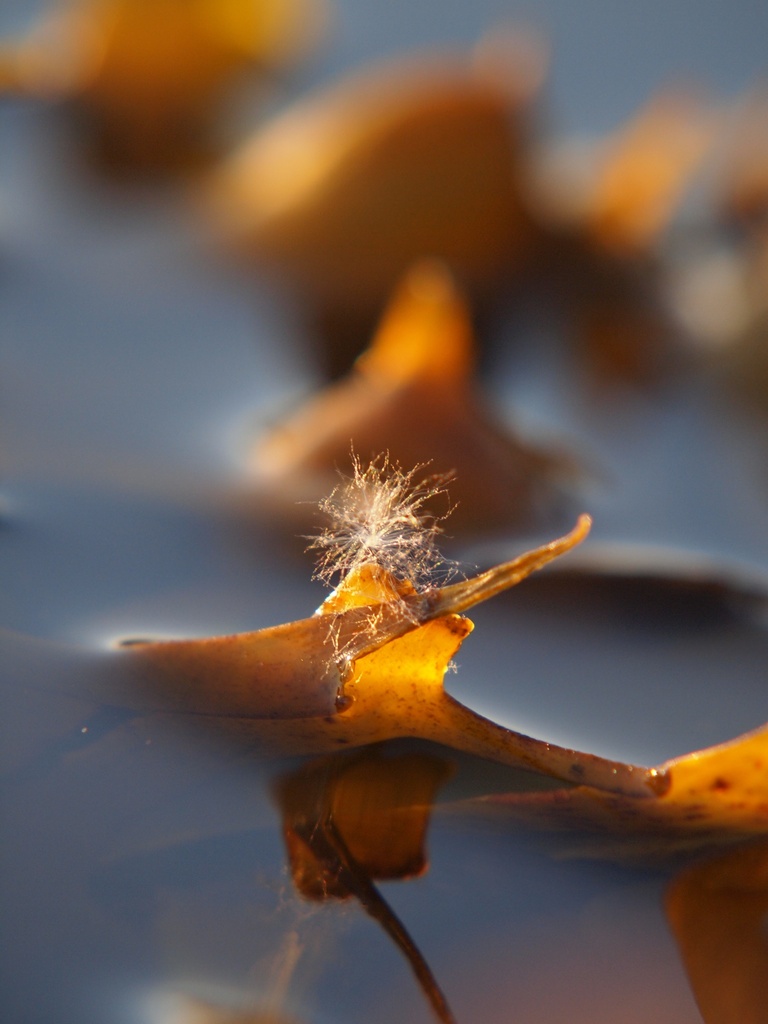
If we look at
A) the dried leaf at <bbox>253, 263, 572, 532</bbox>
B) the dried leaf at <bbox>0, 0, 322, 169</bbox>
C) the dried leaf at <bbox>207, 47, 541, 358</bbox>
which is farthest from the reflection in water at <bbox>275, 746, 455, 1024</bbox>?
the dried leaf at <bbox>0, 0, 322, 169</bbox>

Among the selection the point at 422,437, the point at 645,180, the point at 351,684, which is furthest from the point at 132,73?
the point at 351,684

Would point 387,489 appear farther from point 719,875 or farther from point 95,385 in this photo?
point 95,385

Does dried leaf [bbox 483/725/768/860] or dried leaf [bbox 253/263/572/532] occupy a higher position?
dried leaf [bbox 253/263/572/532]

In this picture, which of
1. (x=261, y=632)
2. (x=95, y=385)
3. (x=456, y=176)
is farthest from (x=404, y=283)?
(x=261, y=632)

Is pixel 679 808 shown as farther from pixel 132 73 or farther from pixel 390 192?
pixel 132 73

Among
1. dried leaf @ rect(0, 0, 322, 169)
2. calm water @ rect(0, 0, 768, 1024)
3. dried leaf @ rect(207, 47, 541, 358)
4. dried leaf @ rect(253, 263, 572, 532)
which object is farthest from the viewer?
dried leaf @ rect(0, 0, 322, 169)

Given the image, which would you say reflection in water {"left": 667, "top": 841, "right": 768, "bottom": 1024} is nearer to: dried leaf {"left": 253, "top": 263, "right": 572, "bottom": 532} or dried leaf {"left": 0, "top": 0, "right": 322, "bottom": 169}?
dried leaf {"left": 253, "top": 263, "right": 572, "bottom": 532}
